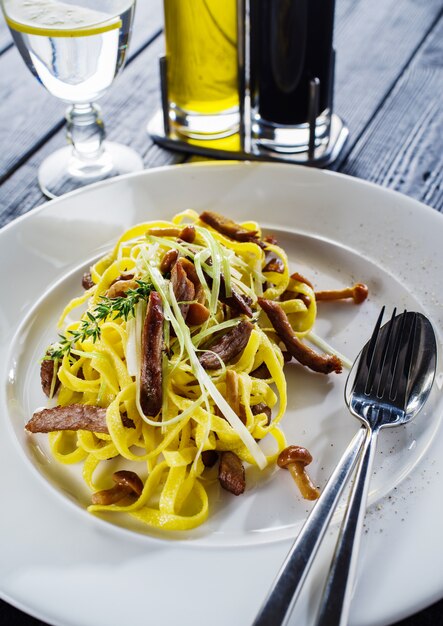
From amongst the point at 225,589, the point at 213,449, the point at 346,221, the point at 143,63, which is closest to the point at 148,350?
the point at 213,449

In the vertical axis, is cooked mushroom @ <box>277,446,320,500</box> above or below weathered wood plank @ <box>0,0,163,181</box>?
below

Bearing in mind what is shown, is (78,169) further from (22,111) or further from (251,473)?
(251,473)

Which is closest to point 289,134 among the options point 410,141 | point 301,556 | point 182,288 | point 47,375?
point 410,141

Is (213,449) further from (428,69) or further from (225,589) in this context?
(428,69)

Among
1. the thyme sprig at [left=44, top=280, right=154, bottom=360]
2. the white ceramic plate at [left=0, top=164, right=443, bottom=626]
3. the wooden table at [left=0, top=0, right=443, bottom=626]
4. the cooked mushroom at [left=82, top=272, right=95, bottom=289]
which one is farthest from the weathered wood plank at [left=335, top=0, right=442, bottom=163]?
the thyme sprig at [left=44, top=280, right=154, bottom=360]

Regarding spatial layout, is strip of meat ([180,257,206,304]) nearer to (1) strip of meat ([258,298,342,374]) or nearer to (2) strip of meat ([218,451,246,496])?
(1) strip of meat ([258,298,342,374])

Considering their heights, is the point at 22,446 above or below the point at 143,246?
below
